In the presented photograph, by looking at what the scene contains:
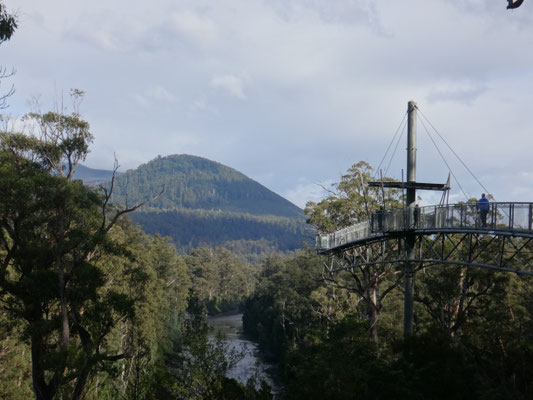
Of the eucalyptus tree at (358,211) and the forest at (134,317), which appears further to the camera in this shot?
the eucalyptus tree at (358,211)

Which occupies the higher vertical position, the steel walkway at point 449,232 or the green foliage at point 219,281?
the steel walkway at point 449,232

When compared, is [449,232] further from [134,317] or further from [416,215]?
[134,317]

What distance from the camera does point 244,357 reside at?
48375 millimetres

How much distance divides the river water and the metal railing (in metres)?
7.91

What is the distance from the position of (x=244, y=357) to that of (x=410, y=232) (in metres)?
31.4

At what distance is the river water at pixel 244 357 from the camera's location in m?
46.3

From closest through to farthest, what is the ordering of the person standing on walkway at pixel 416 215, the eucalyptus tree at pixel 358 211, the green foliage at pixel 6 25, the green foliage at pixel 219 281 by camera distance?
the green foliage at pixel 6 25 → the person standing on walkway at pixel 416 215 → the eucalyptus tree at pixel 358 211 → the green foliage at pixel 219 281

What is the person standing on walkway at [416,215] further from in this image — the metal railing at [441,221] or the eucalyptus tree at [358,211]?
the eucalyptus tree at [358,211]

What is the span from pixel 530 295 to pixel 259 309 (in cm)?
5195

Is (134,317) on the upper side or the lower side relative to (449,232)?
lower

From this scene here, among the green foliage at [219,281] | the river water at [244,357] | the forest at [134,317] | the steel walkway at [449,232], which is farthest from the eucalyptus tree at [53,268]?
the green foliage at [219,281]

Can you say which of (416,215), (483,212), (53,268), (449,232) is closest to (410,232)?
(416,215)

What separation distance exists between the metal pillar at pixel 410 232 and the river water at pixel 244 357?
8.32 m

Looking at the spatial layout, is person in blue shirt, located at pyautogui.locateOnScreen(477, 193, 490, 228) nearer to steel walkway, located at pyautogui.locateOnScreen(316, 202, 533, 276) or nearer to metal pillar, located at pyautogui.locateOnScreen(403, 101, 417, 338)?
steel walkway, located at pyautogui.locateOnScreen(316, 202, 533, 276)
